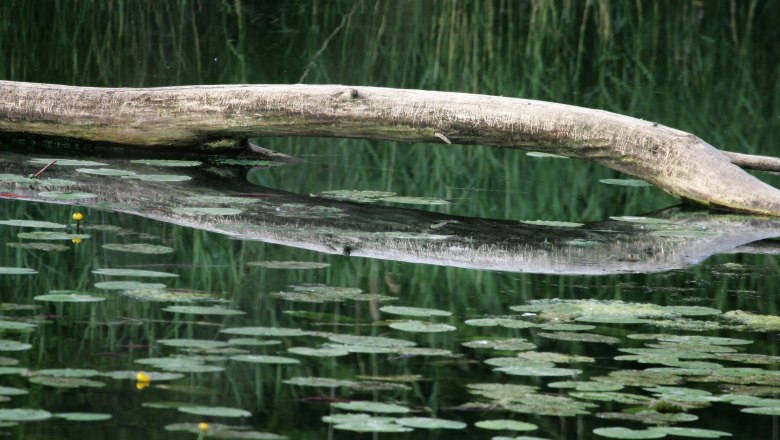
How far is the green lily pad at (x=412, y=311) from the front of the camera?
3.55 m

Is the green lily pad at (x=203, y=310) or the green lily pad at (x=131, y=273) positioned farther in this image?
the green lily pad at (x=131, y=273)

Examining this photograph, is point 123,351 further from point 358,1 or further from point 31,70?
point 358,1

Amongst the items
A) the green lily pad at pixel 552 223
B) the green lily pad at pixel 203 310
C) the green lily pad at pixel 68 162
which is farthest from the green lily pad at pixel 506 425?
the green lily pad at pixel 68 162

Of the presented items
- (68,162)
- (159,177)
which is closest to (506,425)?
(159,177)

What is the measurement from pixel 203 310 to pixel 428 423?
0.94 metres

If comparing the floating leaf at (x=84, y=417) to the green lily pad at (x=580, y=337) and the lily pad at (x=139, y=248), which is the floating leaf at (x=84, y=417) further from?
the lily pad at (x=139, y=248)

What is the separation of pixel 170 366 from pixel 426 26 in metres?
8.39

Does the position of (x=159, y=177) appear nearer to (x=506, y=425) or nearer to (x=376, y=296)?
(x=376, y=296)

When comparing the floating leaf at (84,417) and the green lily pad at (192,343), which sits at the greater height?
the green lily pad at (192,343)

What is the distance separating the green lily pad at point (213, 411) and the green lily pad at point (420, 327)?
75cm

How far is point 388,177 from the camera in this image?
5910mm

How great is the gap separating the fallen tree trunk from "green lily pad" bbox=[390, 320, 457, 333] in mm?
2122

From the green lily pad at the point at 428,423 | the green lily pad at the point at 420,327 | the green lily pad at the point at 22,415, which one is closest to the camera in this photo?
the green lily pad at the point at 22,415

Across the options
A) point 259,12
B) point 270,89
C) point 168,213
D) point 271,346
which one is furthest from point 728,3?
point 271,346
